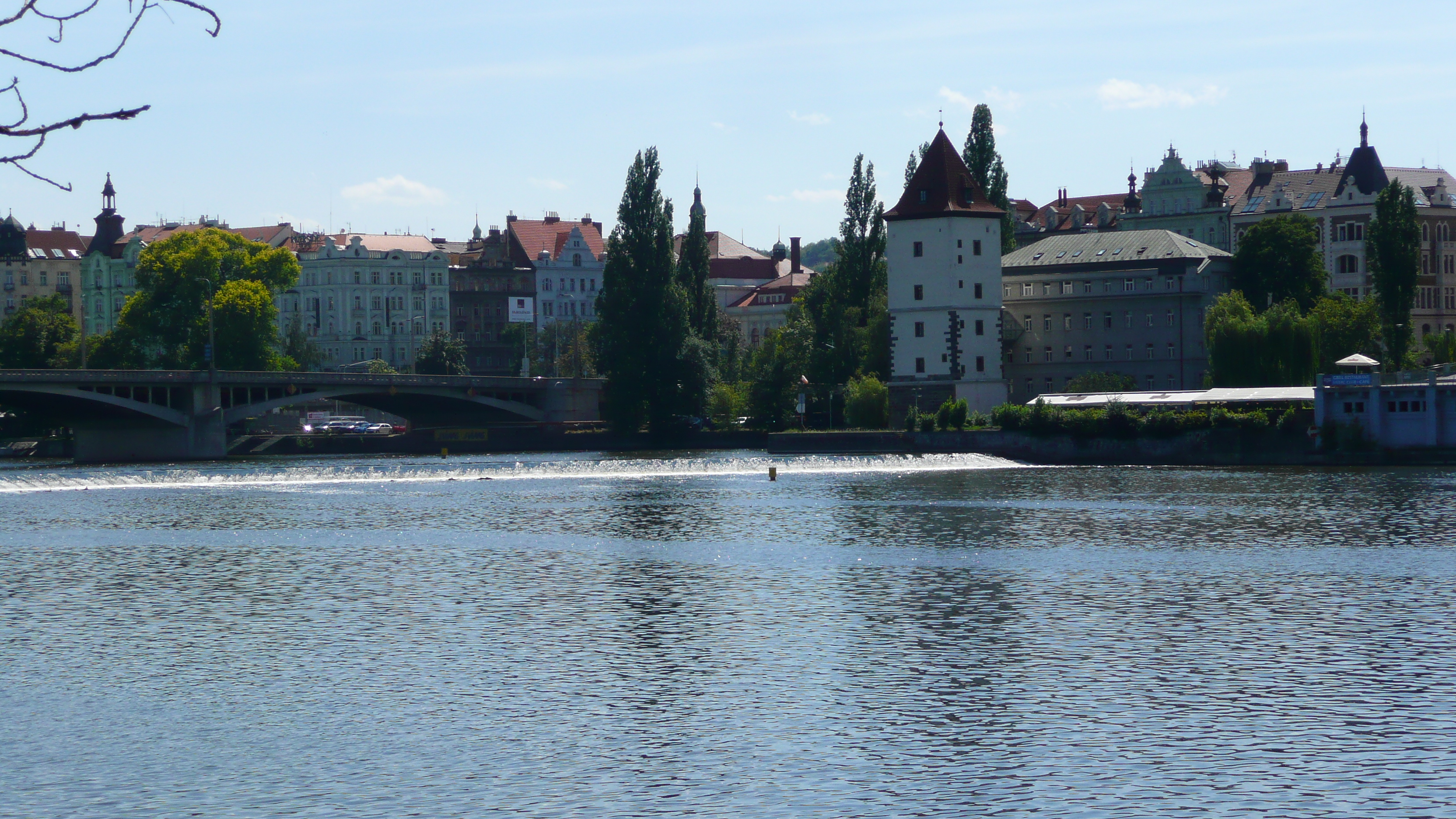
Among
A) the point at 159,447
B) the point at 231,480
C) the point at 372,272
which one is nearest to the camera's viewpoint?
the point at 231,480

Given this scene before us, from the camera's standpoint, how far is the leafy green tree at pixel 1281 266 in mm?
122750

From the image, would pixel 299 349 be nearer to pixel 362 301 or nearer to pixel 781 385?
pixel 362 301

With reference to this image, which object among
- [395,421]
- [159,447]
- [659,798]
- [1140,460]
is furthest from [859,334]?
[659,798]

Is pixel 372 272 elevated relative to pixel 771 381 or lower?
elevated

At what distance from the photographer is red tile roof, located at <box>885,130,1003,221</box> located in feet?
390

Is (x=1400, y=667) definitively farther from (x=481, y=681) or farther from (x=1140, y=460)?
(x=1140, y=460)

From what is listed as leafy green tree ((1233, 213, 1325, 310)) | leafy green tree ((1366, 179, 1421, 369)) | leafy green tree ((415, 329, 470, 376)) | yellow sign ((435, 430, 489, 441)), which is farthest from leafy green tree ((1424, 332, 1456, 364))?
leafy green tree ((415, 329, 470, 376))

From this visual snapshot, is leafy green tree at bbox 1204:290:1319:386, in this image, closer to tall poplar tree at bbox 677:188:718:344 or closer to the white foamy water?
the white foamy water

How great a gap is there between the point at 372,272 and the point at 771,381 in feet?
266

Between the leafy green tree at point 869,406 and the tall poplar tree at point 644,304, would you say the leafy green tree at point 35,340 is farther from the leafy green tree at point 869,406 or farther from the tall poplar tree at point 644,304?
the leafy green tree at point 869,406

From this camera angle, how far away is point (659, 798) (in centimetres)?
2109

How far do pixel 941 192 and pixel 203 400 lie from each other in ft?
173

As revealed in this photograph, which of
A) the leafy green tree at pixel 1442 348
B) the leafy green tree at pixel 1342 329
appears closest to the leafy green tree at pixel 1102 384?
the leafy green tree at pixel 1342 329

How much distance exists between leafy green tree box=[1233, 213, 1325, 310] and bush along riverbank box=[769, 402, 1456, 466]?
28.5 metres
